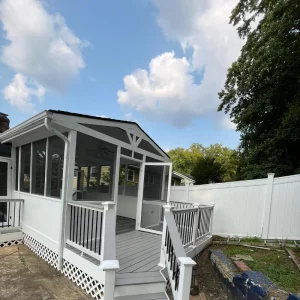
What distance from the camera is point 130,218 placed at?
298 inches

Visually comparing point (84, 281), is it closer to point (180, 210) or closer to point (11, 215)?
point (180, 210)

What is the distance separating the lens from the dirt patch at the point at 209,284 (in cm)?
322

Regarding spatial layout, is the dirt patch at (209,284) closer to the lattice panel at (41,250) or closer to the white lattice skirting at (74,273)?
the white lattice skirting at (74,273)

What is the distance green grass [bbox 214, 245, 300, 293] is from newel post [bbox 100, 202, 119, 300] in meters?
2.33

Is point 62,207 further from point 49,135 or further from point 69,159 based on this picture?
point 49,135

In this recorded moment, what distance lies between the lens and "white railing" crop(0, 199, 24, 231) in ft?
18.3

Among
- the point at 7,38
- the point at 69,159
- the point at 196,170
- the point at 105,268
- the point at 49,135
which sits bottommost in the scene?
the point at 196,170

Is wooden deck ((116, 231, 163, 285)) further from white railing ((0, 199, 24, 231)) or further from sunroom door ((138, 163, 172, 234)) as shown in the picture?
white railing ((0, 199, 24, 231))

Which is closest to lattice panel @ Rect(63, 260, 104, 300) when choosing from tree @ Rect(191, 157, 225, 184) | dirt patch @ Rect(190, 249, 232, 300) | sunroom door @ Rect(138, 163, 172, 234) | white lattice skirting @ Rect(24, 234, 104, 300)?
white lattice skirting @ Rect(24, 234, 104, 300)

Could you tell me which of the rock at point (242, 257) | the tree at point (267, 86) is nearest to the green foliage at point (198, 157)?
the tree at point (267, 86)

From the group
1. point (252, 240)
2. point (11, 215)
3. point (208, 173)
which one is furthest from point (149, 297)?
point (208, 173)

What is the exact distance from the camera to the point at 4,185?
5.98 meters

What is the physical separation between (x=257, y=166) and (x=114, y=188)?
21.0 ft

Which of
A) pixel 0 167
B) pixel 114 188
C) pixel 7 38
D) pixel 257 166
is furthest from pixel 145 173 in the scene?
pixel 7 38
